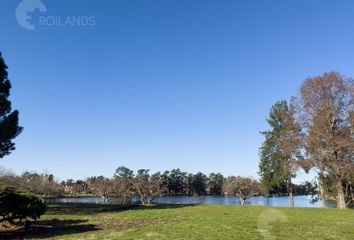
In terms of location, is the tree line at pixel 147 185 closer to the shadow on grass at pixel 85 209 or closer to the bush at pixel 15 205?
the shadow on grass at pixel 85 209

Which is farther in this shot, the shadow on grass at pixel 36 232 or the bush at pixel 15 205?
the bush at pixel 15 205

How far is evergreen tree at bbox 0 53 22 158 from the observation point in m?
24.7

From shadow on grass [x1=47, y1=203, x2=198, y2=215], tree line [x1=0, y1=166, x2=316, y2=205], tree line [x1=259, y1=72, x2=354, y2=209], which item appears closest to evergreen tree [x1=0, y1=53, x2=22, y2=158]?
shadow on grass [x1=47, y1=203, x2=198, y2=215]

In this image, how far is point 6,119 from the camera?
82.4 feet

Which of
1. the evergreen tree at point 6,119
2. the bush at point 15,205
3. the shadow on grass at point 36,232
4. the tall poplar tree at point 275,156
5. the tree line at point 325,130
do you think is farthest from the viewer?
the tall poplar tree at point 275,156

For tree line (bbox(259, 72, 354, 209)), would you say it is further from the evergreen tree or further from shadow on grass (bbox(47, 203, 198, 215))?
the evergreen tree

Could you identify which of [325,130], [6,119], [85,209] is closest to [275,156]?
[325,130]

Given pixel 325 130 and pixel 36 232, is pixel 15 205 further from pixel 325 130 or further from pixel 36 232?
pixel 325 130

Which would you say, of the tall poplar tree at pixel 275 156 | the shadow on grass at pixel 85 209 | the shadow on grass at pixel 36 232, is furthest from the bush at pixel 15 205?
the tall poplar tree at pixel 275 156

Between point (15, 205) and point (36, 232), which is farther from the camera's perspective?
point (15, 205)

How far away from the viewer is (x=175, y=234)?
41.0ft

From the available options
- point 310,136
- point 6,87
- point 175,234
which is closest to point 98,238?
point 175,234

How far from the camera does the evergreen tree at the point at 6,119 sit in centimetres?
2470

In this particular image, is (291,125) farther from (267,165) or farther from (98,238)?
(98,238)
